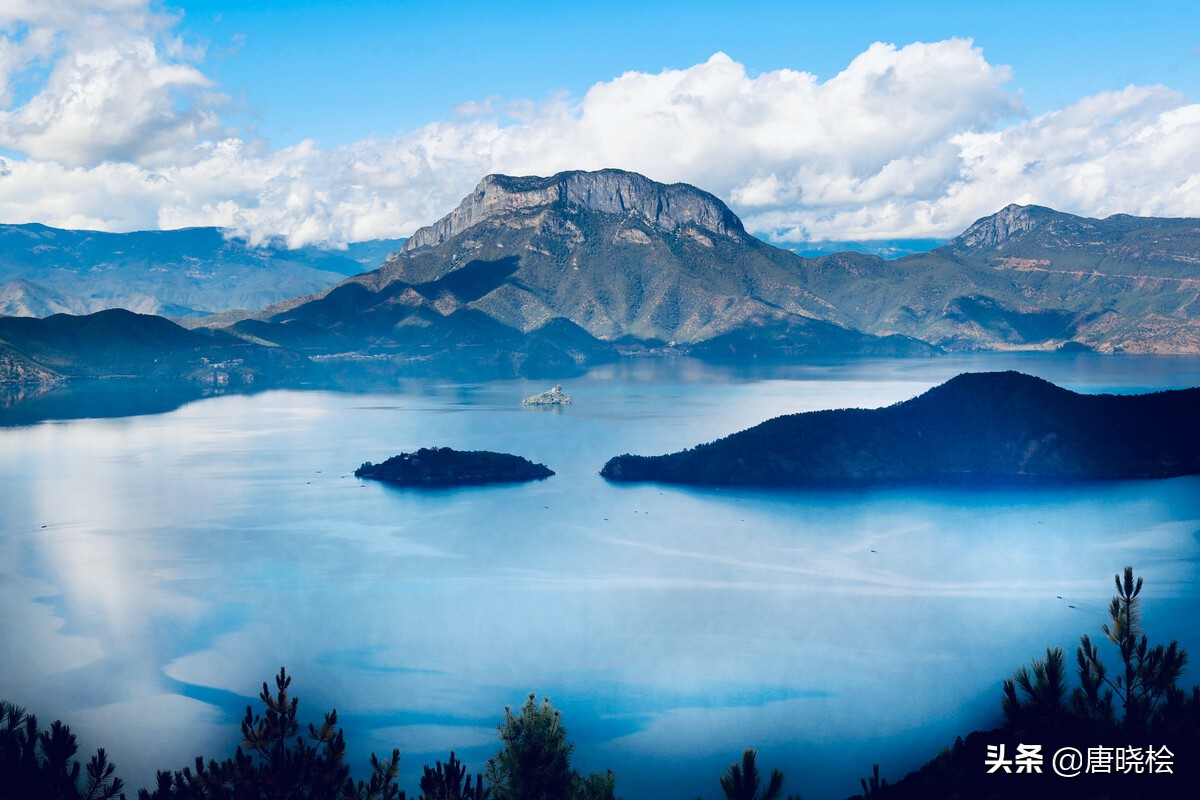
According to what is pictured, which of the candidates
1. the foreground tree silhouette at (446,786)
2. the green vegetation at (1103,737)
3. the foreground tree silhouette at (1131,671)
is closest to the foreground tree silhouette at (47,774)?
the foreground tree silhouette at (446,786)

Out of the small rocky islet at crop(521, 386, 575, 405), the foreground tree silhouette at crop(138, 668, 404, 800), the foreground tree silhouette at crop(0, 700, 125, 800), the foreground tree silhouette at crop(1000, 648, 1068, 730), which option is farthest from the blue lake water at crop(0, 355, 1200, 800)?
the small rocky islet at crop(521, 386, 575, 405)

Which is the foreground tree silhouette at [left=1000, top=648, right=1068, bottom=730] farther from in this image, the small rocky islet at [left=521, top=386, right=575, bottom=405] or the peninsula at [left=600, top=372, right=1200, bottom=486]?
the small rocky islet at [left=521, top=386, right=575, bottom=405]

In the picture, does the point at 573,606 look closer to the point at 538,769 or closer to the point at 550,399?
the point at 538,769

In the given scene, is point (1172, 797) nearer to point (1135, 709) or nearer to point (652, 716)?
point (1135, 709)

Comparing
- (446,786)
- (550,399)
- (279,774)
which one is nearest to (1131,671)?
(446,786)

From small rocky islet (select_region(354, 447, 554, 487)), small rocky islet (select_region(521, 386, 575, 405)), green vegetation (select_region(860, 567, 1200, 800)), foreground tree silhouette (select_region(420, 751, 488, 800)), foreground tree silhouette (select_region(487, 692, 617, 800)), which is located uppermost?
small rocky islet (select_region(521, 386, 575, 405))

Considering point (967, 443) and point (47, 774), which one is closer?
point (47, 774)
